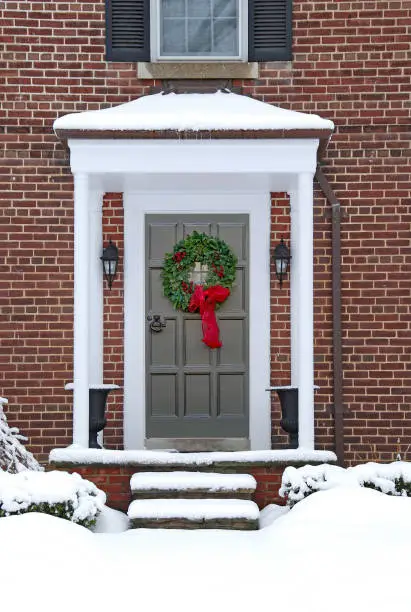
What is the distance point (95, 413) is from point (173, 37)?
3.90 meters

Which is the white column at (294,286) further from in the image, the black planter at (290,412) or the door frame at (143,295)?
the black planter at (290,412)

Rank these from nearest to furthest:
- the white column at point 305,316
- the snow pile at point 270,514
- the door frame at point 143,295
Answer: the snow pile at point 270,514, the white column at point 305,316, the door frame at point 143,295

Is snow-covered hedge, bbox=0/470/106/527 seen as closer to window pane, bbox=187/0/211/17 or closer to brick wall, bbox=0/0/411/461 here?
brick wall, bbox=0/0/411/461

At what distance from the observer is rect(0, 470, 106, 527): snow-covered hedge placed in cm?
584

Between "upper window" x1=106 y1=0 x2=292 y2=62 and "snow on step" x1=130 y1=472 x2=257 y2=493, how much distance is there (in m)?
4.15

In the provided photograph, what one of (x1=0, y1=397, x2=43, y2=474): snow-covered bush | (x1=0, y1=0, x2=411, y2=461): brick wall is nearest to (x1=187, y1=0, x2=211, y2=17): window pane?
(x1=0, y1=0, x2=411, y2=461): brick wall

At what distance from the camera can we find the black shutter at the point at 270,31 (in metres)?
8.02

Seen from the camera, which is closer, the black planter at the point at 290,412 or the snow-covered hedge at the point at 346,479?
the snow-covered hedge at the point at 346,479

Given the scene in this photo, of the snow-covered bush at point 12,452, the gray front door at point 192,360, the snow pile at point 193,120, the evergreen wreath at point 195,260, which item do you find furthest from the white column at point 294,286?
the snow-covered bush at point 12,452

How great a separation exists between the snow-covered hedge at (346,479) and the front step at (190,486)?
13.4 inches

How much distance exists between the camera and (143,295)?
8070mm

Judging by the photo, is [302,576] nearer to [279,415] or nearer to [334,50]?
[279,415]

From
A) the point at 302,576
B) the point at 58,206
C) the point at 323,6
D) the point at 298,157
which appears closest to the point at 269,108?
the point at 298,157

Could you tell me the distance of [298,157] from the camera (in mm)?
7062
